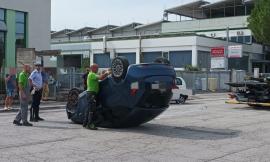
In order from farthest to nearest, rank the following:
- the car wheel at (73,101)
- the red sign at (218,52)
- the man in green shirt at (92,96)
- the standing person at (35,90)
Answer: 1. the red sign at (218,52)
2. the standing person at (35,90)
3. the car wheel at (73,101)
4. the man in green shirt at (92,96)

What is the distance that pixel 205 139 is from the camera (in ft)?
38.6

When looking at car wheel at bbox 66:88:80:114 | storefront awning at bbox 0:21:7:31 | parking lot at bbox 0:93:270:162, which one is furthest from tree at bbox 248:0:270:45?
car wheel at bbox 66:88:80:114

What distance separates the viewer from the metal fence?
42750 millimetres

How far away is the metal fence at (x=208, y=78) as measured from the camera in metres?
42.8

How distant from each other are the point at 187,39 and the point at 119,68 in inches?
1680

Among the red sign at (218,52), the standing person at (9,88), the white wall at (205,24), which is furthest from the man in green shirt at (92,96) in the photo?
the white wall at (205,24)

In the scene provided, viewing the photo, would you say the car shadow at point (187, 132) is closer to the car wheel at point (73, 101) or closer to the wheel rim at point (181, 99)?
the car wheel at point (73, 101)

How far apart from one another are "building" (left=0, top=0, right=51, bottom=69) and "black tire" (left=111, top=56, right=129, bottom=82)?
2031 centimetres

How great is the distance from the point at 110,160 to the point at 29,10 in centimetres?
2869

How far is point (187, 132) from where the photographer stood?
510 inches

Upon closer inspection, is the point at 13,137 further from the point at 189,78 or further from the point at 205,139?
the point at 189,78

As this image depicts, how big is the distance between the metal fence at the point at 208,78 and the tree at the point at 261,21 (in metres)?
5.17

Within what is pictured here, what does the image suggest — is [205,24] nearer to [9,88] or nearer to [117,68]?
[9,88]

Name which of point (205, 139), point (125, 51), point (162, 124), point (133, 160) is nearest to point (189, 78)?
point (125, 51)
